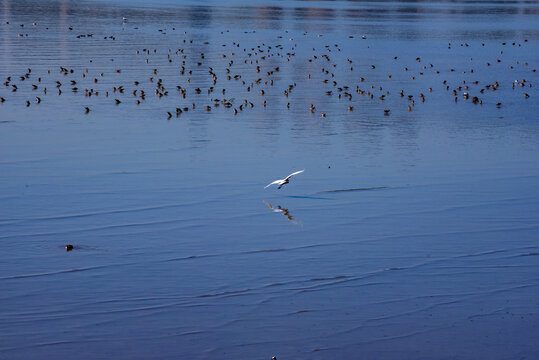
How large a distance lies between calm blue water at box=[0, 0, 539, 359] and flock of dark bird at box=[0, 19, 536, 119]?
8.8 inches

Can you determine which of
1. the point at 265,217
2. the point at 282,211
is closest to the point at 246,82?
the point at 282,211

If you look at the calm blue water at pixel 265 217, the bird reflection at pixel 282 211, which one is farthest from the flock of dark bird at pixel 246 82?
the bird reflection at pixel 282 211

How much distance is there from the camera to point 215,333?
11.7 meters

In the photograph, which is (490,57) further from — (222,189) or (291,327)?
(291,327)

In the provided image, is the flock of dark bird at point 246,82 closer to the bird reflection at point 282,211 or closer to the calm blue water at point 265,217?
the calm blue water at point 265,217

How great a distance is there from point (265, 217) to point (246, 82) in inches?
806

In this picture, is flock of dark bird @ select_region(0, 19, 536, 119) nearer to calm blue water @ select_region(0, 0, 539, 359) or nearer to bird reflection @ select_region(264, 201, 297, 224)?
calm blue water @ select_region(0, 0, 539, 359)

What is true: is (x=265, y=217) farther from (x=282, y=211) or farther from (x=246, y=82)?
(x=246, y=82)

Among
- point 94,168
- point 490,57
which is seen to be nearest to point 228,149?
point 94,168

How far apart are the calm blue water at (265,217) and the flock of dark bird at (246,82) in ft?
0.73

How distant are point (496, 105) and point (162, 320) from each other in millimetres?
23479

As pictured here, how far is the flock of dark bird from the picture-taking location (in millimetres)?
31969

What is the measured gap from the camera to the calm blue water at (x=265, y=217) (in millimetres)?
11828

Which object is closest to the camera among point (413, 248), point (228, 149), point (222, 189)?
point (413, 248)
